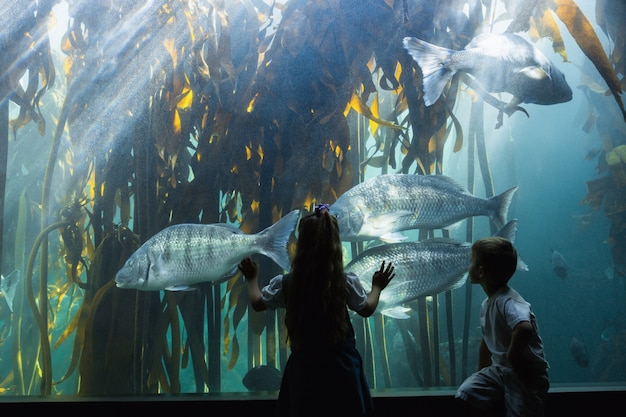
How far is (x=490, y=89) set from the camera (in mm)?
3834

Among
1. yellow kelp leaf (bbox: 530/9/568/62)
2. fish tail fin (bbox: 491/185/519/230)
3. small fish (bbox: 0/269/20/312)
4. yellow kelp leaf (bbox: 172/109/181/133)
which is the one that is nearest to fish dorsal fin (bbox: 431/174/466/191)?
fish tail fin (bbox: 491/185/519/230)

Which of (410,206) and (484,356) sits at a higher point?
(410,206)

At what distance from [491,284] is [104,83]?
3.97 metres

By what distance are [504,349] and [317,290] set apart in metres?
0.85

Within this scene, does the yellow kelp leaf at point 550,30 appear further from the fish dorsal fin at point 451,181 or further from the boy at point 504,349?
the boy at point 504,349

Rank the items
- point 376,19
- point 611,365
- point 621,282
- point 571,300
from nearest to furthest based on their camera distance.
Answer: point 376,19 < point 611,365 < point 621,282 < point 571,300

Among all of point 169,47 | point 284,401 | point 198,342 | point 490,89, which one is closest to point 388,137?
point 490,89

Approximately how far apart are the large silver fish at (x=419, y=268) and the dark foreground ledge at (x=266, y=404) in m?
0.67

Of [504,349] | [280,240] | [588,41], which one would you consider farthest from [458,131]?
[504,349]

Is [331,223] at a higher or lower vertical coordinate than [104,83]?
lower

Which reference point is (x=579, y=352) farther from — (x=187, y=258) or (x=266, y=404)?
(x=187, y=258)

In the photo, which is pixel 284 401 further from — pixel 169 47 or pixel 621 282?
pixel 621 282

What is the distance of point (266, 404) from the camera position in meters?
2.88

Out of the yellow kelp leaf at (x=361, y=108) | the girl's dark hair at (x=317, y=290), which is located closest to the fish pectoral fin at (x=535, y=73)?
the yellow kelp leaf at (x=361, y=108)
